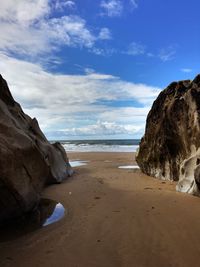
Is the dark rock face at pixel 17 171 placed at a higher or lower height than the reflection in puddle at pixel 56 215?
higher

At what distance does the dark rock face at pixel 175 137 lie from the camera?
7.65 m

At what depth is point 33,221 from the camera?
506cm

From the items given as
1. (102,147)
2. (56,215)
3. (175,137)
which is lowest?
(56,215)

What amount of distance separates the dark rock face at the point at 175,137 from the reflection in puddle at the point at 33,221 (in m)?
3.55

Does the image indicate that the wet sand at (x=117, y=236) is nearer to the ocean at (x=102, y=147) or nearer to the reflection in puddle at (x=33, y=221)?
the reflection in puddle at (x=33, y=221)

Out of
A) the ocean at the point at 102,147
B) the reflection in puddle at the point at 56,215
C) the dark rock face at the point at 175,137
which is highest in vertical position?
the dark rock face at the point at 175,137

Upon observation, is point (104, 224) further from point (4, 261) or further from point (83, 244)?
point (4, 261)

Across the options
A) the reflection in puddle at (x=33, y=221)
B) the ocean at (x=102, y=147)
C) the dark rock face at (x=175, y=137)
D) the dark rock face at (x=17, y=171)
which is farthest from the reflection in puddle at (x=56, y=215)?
the ocean at (x=102, y=147)

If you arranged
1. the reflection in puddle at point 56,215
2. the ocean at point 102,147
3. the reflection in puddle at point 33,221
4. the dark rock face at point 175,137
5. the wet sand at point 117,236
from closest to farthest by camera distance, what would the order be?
the wet sand at point 117,236 < the reflection in puddle at point 33,221 < the reflection in puddle at point 56,215 < the dark rock face at point 175,137 < the ocean at point 102,147

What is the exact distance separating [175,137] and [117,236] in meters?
6.09

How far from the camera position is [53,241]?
4062mm

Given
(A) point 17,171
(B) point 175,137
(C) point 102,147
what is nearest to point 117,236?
(A) point 17,171

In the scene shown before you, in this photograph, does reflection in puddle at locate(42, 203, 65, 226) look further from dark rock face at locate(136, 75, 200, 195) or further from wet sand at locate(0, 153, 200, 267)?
dark rock face at locate(136, 75, 200, 195)

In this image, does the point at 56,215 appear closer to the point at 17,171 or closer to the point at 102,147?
the point at 17,171
